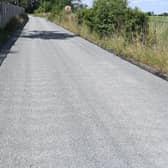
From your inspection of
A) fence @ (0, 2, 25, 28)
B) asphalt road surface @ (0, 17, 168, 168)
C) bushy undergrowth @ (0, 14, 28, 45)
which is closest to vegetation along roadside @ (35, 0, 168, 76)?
asphalt road surface @ (0, 17, 168, 168)

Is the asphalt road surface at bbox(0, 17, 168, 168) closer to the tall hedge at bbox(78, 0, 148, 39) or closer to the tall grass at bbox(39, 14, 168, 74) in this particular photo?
the tall grass at bbox(39, 14, 168, 74)

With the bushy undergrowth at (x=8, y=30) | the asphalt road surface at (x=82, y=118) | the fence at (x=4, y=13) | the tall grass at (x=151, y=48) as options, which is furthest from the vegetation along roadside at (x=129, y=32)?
the fence at (x=4, y=13)

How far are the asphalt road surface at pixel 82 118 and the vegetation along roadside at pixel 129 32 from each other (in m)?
2.13

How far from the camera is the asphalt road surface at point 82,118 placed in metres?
5.42

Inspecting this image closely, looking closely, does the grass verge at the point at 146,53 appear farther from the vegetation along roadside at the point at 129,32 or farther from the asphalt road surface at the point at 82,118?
the asphalt road surface at the point at 82,118

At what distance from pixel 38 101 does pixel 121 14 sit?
53.3ft

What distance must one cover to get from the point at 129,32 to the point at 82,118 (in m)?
14.9

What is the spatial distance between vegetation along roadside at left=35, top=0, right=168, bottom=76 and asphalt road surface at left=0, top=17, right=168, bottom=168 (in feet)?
6.98

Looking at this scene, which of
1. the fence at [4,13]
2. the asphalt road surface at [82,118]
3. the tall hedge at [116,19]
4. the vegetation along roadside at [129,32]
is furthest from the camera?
the fence at [4,13]

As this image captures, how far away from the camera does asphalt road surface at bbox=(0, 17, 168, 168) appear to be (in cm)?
542

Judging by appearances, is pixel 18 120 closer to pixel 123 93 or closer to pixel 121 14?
pixel 123 93

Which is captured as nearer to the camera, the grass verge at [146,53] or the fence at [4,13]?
the grass verge at [146,53]

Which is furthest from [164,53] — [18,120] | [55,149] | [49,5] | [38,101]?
[49,5]

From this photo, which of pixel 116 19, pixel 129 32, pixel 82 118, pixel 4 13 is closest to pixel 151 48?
pixel 129 32
